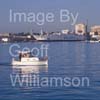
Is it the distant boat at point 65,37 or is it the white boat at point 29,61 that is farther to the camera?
the distant boat at point 65,37

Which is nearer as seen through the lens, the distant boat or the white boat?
the white boat

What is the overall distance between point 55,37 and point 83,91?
240ft

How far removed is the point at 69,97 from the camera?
14.0m

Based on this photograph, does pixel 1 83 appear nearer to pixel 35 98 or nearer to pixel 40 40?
pixel 35 98

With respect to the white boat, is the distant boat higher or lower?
lower

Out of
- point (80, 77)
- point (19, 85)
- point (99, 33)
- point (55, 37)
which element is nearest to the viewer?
point (19, 85)

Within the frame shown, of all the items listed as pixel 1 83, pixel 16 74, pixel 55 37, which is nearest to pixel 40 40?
pixel 55 37

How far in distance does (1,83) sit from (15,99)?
3.95m

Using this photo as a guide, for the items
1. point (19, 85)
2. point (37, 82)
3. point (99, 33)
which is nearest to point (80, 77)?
point (37, 82)

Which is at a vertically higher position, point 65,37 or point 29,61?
point 29,61

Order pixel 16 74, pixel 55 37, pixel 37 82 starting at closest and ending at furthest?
pixel 37 82
pixel 16 74
pixel 55 37

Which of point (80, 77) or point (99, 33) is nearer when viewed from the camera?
point (80, 77)

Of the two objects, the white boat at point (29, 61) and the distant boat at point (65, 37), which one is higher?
the white boat at point (29, 61)

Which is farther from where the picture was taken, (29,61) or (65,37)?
(65,37)
